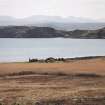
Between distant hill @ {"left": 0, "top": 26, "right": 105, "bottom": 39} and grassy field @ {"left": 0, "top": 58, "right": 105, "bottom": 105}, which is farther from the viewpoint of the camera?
distant hill @ {"left": 0, "top": 26, "right": 105, "bottom": 39}

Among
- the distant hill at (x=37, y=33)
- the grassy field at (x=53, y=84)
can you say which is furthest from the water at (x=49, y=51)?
the grassy field at (x=53, y=84)

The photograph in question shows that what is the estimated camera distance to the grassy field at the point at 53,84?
16719 millimetres

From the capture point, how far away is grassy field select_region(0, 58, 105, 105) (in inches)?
658

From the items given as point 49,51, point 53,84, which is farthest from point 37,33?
point 53,84

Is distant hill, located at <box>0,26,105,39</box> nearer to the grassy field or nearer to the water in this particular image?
the water

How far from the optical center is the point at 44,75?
23.8 meters

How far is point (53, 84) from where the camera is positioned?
20.7m

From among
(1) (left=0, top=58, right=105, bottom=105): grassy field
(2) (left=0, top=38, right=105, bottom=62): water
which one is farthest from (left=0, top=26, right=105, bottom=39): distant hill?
(1) (left=0, top=58, right=105, bottom=105): grassy field

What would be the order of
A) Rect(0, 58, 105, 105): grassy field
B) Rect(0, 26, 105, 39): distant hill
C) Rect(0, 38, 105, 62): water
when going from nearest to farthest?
1. Rect(0, 58, 105, 105): grassy field
2. Rect(0, 38, 105, 62): water
3. Rect(0, 26, 105, 39): distant hill

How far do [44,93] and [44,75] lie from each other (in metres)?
5.69

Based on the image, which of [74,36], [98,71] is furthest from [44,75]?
[74,36]

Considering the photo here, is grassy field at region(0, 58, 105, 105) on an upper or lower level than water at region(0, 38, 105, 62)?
upper

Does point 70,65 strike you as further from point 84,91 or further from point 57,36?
point 57,36

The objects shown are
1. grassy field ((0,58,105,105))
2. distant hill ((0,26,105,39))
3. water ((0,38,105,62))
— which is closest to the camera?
grassy field ((0,58,105,105))
